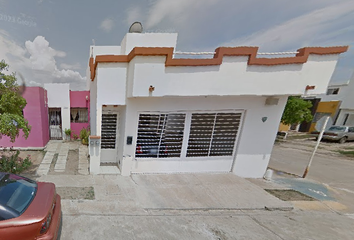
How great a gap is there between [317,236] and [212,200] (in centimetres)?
229

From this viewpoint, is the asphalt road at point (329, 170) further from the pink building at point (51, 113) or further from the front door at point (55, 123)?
the front door at point (55, 123)

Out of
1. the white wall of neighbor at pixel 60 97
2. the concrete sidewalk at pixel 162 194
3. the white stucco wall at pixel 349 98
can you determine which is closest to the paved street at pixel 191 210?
the concrete sidewalk at pixel 162 194

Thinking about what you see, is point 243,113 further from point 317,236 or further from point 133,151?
point 133,151

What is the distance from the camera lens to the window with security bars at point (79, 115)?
32.4 ft

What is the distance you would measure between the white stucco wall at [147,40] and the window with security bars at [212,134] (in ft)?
12.6

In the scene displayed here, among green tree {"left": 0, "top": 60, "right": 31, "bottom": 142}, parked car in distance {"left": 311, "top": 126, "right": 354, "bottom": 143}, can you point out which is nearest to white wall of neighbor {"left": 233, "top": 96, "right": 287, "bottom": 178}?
green tree {"left": 0, "top": 60, "right": 31, "bottom": 142}

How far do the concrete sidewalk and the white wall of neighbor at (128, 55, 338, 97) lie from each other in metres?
2.86

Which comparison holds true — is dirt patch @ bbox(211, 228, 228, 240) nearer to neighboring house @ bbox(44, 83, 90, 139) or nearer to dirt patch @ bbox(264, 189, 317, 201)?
dirt patch @ bbox(264, 189, 317, 201)

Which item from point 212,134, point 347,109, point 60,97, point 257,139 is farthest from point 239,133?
point 347,109

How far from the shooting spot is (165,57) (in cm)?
433

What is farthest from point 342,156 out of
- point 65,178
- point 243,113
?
point 65,178

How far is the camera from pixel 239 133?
5.88 meters

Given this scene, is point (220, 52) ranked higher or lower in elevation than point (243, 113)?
higher

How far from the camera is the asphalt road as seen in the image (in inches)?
219
